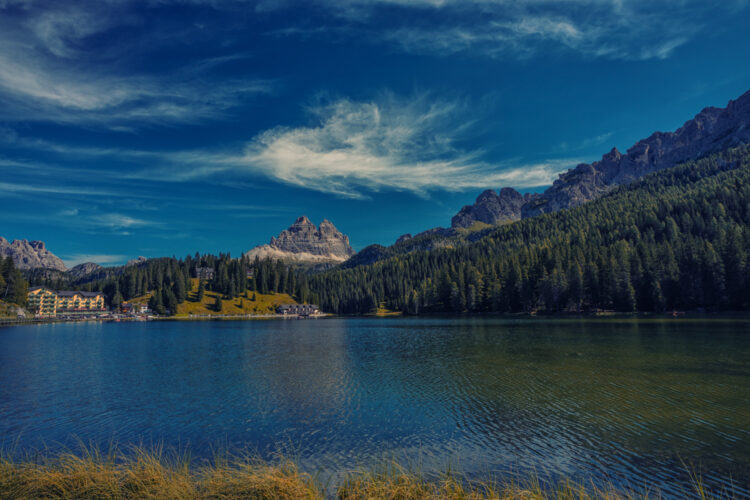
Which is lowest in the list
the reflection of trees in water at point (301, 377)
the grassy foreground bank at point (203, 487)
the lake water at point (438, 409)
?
the reflection of trees in water at point (301, 377)

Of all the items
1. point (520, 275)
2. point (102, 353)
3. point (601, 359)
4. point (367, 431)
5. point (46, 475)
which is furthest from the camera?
point (520, 275)

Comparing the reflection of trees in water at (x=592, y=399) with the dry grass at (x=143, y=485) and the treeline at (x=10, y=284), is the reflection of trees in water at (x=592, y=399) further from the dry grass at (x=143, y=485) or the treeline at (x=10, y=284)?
the treeline at (x=10, y=284)

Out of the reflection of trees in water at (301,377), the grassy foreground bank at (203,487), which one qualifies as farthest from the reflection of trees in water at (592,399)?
the grassy foreground bank at (203,487)

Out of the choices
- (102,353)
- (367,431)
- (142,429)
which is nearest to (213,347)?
(102,353)

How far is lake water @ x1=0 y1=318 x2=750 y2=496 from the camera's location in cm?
1911

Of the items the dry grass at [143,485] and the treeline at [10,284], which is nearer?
the dry grass at [143,485]

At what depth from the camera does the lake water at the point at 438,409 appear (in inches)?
752

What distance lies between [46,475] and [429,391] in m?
27.1

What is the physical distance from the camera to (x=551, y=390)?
3247 centimetres

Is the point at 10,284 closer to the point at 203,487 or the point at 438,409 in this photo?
the point at 438,409

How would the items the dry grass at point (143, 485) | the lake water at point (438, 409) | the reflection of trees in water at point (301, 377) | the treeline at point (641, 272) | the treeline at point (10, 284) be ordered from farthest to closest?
the treeline at point (10, 284)
the treeline at point (641, 272)
the reflection of trees in water at point (301, 377)
the lake water at point (438, 409)
the dry grass at point (143, 485)

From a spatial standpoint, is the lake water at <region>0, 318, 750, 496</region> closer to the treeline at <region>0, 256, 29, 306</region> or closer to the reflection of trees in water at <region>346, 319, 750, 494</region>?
the reflection of trees in water at <region>346, 319, 750, 494</region>

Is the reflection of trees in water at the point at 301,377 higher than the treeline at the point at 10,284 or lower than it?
lower

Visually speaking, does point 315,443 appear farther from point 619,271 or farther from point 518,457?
point 619,271
